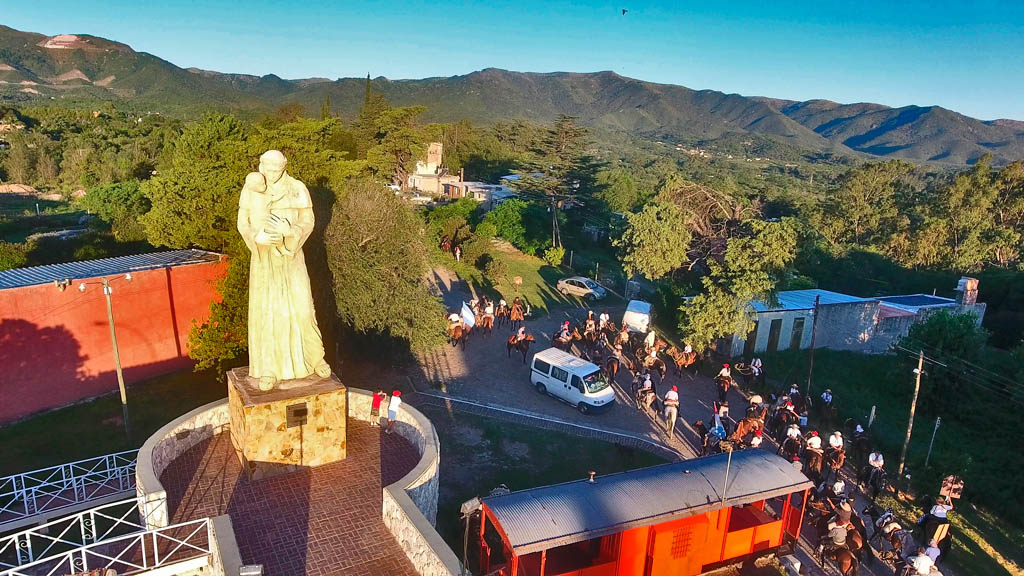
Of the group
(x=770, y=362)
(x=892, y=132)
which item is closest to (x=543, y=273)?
(x=770, y=362)

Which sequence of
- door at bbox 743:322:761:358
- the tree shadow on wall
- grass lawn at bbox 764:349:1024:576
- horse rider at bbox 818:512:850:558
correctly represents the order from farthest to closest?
door at bbox 743:322:761:358, the tree shadow on wall, grass lawn at bbox 764:349:1024:576, horse rider at bbox 818:512:850:558

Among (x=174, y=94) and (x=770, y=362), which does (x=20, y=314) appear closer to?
(x=770, y=362)

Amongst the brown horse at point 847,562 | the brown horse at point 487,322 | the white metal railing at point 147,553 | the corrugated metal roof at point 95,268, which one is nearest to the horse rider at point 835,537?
the brown horse at point 847,562

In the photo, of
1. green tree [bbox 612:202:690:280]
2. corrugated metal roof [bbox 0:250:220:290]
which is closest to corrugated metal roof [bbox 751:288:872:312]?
green tree [bbox 612:202:690:280]

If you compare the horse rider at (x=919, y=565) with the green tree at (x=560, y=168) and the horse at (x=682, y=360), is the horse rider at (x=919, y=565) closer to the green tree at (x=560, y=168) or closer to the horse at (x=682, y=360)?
the horse at (x=682, y=360)

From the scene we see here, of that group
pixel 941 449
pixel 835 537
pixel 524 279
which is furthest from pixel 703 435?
pixel 524 279

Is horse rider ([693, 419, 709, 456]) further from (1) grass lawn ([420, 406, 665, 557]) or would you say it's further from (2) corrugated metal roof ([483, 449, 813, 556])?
(2) corrugated metal roof ([483, 449, 813, 556])
